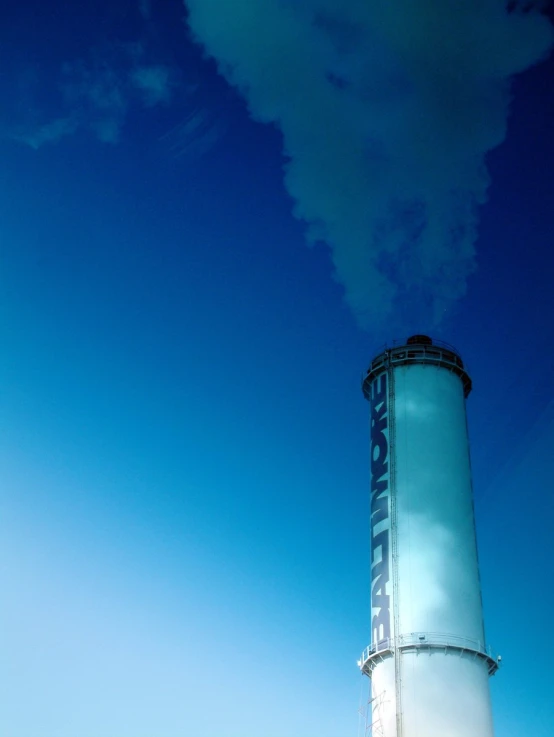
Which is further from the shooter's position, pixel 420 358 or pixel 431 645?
pixel 420 358

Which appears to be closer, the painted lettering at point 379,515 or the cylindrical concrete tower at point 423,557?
the cylindrical concrete tower at point 423,557

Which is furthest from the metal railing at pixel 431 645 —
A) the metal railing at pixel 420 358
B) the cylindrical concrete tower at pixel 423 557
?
the metal railing at pixel 420 358

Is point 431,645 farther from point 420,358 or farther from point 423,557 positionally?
point 420,358

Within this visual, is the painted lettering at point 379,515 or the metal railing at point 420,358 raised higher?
the metal railing at point 420,358

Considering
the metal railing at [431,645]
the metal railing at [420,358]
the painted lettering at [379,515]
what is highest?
the metal railing at [420,358]

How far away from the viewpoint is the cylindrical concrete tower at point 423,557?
35250 mm

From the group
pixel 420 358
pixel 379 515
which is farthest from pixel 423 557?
pixel 420 358

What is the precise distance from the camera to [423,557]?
127 feet

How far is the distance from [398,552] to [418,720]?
323 inches

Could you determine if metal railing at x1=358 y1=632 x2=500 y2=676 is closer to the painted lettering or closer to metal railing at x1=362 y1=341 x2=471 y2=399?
the painted lettering

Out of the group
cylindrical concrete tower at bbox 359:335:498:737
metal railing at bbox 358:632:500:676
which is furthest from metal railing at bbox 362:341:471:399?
metal railing at bbox 358:632:500:676

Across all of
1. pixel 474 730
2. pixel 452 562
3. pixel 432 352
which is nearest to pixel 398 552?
pixel 452 562

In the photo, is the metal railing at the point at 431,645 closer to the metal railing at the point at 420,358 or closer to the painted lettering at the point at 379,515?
the painted lettering at the point at 379,515

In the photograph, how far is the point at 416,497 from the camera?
4066 cm
